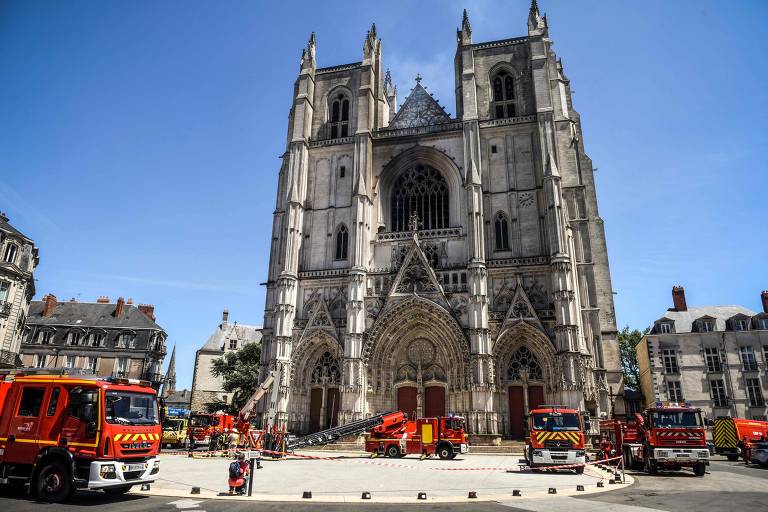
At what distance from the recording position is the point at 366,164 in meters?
32.6

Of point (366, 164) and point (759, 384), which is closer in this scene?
point (366, 164)

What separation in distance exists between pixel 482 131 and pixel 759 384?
2673 cm

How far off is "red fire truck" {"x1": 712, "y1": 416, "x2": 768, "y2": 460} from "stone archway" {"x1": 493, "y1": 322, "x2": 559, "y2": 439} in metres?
9.38

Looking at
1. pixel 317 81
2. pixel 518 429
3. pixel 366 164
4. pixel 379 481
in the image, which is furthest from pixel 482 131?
pixel 379 481

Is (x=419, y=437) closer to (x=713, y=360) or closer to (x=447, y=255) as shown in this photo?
(x=447, y=255)

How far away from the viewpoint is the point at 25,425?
1010 centimetres

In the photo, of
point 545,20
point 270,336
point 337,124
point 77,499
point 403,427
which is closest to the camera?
point 77,499

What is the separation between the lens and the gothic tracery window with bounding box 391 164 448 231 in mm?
32844

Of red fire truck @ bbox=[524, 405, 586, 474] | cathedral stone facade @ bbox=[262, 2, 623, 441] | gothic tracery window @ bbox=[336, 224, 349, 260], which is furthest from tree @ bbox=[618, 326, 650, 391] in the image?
red fire truck @ bbox=[524, 405, 586, 474]

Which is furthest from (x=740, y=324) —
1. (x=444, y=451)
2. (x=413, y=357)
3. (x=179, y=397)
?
(x=179, y=397)

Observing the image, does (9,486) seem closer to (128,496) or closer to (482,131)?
(128,496)

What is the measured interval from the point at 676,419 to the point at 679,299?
29286 millimetres

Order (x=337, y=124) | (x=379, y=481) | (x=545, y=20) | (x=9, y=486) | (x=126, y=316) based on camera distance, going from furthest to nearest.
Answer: (x=126, y=316) → (x=337, y=124) → (x=545, y=20) → (x=379, y=481) → (x=9, y=486)

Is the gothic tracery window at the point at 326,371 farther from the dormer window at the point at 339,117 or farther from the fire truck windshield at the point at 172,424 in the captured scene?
the dormer window at the point at 339,117
